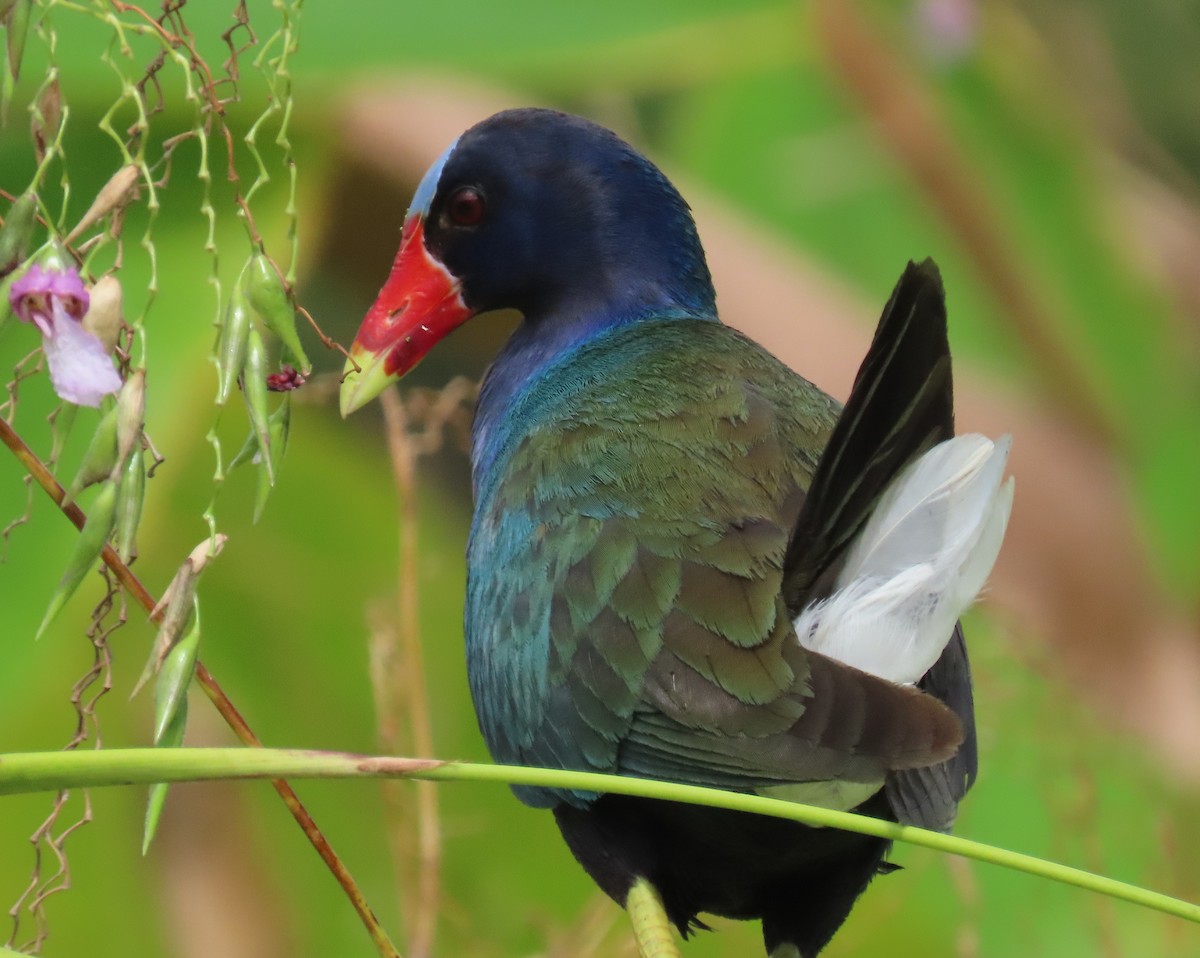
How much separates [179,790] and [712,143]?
138cm

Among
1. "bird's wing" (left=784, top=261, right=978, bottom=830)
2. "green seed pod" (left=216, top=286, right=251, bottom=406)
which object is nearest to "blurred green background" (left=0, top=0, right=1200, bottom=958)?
"bird's wing" (left=784, top=261, right=978, bottom=830)

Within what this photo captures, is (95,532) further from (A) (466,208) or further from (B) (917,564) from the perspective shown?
(A) (466,208)

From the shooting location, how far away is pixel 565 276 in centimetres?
124

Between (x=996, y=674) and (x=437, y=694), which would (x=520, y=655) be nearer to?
(x=996, y=674)

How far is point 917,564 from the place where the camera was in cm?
78

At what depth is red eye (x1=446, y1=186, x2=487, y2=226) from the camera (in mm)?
1235

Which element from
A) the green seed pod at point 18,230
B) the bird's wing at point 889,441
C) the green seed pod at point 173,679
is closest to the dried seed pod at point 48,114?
the green seed pod at point 18,230

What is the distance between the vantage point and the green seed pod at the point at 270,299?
560 millimetres

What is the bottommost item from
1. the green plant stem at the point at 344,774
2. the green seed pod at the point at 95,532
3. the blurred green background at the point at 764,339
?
the blurred green background at the point at 764,339

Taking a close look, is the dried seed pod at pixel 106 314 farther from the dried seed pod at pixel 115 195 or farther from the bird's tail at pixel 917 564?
the bird's tail at pixel 917 564

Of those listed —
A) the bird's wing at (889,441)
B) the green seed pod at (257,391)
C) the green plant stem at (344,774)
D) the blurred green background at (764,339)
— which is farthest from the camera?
the blurred green background at (764,339)

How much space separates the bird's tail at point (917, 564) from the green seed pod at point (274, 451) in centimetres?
31

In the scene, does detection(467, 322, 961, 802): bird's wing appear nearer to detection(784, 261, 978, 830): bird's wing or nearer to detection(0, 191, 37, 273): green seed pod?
detection(784, 261, 978, 830): bird's wing

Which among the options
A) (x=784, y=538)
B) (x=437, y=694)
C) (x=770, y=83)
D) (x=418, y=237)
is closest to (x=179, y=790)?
(x=437, y=694)
